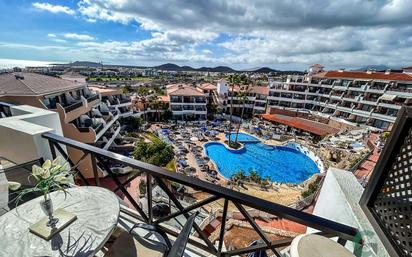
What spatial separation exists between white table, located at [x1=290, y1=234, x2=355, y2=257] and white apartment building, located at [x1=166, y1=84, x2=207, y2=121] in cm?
3405

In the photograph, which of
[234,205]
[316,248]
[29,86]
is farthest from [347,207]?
[29,86]

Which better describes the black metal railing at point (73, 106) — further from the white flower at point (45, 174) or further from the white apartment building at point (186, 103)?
the white apartment building at point (186, 103)

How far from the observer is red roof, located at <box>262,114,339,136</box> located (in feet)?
95.2

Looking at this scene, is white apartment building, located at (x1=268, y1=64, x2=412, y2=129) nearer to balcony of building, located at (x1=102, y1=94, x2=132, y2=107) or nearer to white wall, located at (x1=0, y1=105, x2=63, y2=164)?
balcony of building, located at (x1=102, y1=94, x2=132, y2=107)

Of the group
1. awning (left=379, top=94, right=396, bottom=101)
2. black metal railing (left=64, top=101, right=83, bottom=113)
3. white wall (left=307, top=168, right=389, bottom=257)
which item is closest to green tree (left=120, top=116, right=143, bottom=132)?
black metal railing (left=64, top=101, right=83, bottom=113)

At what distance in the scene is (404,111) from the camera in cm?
129

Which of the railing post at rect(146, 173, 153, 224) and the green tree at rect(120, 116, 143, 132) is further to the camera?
the green tree at rect(120, 116, 143, 132)

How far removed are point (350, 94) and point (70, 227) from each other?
38433 mm

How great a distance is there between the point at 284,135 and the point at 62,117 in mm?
26457

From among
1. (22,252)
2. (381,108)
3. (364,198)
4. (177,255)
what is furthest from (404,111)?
(381,108)

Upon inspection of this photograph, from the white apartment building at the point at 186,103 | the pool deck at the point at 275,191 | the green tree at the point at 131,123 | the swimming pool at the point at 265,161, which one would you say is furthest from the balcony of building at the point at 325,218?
the white apartment building at the point at 186,103

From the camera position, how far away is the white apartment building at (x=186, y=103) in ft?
114

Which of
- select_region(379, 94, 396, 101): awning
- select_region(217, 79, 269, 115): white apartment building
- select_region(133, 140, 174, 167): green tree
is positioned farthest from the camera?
select_region(217, 79, 269, 115): white apartment building

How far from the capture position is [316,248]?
1350 millimetres
